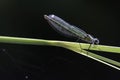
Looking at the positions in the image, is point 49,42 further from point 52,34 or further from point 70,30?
point 70,30

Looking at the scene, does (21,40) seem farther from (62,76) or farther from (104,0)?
(104,0)

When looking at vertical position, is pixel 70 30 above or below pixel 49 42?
above

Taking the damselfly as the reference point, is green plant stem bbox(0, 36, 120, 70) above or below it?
below

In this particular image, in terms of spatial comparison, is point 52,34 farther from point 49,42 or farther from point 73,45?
point 73,45

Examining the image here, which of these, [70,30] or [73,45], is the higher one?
[70,30]

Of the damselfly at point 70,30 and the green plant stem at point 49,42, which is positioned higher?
the damselfly at point 70,30

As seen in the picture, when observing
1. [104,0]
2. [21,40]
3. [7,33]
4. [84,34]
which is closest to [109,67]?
[84,34]

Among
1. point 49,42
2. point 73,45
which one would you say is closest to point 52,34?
point 49,42

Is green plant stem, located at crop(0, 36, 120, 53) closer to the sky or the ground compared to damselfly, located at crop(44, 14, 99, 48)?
closer to the ground
